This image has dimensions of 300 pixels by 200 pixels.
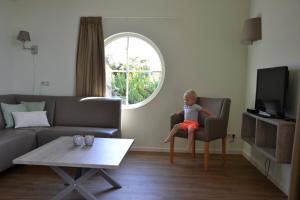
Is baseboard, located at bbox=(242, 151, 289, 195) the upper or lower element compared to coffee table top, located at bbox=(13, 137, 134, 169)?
lower

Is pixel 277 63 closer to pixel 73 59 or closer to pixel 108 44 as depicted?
pixel 108 44

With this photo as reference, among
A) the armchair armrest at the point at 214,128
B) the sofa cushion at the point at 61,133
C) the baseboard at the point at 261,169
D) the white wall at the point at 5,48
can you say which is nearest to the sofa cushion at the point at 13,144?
the sofa cushion at the point at 61,133

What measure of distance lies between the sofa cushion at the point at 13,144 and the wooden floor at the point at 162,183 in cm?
23

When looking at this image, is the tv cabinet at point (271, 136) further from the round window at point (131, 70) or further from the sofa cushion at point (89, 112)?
the sofa cushion at point (89, 112)

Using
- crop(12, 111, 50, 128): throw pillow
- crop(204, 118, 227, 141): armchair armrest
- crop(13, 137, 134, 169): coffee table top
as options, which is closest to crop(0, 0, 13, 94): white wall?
crop(12, 111, 50, 128): throw pillow

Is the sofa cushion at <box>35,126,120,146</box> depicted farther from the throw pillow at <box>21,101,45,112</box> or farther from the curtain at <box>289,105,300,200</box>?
the curtain at <box>289,105,300,200</box>

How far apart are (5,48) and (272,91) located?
4066 millimetres

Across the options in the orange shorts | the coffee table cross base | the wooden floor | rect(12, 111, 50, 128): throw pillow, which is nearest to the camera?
the coffee table cross base

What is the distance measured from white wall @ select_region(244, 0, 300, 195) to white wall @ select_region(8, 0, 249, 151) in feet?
1.24

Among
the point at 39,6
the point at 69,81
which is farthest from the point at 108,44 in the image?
the point at 39,6

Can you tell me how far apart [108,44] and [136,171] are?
2255 millimetres

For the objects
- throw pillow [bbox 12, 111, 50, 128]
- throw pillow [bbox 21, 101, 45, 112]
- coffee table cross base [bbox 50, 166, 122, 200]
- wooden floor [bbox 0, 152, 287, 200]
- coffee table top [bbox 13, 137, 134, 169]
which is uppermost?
throw pillow [bbox 21, 101, 45, 112]

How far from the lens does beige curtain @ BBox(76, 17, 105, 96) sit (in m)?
4.29

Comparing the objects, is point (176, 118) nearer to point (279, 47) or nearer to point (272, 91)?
point (272, 91)
